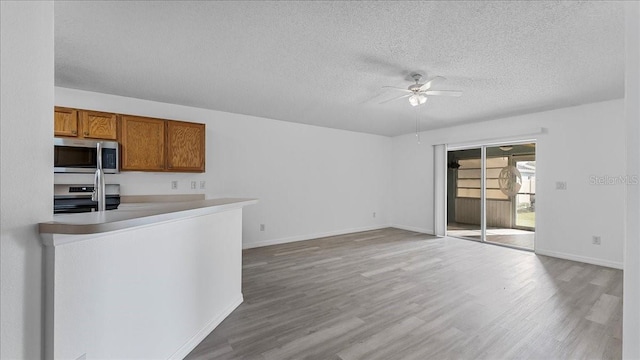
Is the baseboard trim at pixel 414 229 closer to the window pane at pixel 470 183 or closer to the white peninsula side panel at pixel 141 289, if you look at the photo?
the window pane at pixel 470 183

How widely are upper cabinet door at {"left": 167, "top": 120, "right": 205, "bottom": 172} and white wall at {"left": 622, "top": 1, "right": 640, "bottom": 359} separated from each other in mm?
4189

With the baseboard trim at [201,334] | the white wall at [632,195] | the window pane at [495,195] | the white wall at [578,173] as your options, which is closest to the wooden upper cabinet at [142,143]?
the baseboard trim at [201,334]

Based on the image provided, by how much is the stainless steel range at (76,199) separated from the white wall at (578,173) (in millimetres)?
6159

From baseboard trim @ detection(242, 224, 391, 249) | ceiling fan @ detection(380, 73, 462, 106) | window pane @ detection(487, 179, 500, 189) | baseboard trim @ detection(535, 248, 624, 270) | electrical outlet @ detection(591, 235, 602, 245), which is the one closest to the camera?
ceiling fan @ detection(380, 73, 462, 106)

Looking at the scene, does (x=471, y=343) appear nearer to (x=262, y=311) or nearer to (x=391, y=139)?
(x=262, y=311)

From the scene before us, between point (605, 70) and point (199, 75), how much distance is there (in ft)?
14.3

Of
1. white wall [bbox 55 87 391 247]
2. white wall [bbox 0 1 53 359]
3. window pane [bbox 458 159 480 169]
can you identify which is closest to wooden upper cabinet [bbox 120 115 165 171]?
white wall [bbox 55 87 391 247]

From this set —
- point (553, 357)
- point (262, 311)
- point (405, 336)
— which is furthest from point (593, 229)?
point (262, 311)

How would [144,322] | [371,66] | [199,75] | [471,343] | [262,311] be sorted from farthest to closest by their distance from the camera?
[199,75]
[371,66]
[262,311]
[471,343]
[144,322]

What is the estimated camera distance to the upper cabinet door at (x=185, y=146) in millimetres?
3688

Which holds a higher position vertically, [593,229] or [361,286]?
[593,229]

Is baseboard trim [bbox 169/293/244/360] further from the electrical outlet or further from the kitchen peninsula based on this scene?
the electrical outlet

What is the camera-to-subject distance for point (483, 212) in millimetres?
5105

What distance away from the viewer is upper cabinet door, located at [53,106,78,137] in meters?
3.05
